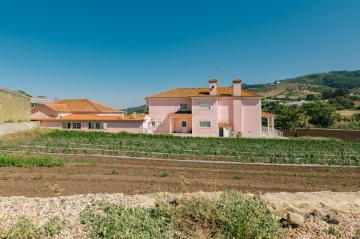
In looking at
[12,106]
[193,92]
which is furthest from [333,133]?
[12,106]

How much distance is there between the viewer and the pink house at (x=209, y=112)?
1282 inches

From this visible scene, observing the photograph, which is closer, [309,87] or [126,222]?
[126,222]

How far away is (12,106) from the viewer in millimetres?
25734

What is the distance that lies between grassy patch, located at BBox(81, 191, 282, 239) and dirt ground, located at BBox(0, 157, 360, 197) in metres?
1.65

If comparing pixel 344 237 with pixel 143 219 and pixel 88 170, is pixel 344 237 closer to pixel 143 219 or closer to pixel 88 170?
pixel 143 219

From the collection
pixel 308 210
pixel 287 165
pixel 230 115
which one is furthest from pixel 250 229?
pixel 230 115

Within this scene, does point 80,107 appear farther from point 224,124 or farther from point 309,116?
point 309,116

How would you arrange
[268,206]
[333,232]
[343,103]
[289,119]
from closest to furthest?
[333,232] < [268,206] < [289,119] < [343,103]

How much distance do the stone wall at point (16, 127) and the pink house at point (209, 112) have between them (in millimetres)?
15561

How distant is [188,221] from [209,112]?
91.9 ft

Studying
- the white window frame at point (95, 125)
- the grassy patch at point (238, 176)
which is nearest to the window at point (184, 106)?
the white window frame at point (95, 125)

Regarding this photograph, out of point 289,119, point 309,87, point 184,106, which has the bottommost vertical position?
point 289,119

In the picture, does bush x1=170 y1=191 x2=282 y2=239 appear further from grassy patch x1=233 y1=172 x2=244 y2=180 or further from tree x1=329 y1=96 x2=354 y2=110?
tree x1=329 y1=96 x2=354 y2=110

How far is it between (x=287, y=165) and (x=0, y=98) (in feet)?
85.4
